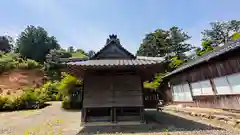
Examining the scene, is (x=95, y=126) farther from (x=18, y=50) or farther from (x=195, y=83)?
(x=18, y=50)

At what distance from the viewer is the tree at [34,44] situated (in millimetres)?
33062

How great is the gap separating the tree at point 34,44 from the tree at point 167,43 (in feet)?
81.2

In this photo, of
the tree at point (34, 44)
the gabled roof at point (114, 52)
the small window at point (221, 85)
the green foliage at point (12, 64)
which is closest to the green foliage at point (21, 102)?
the gabled roof at point (114, 52)

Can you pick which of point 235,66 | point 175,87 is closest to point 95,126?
point 235,66

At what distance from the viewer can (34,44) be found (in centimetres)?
3356

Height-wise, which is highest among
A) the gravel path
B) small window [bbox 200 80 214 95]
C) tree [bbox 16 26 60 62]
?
tree [bbox 16 26 60 62]

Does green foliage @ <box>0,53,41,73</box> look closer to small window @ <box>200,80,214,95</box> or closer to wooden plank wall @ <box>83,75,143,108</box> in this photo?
wooden plank wall @ <box>83,75,143,108</box>

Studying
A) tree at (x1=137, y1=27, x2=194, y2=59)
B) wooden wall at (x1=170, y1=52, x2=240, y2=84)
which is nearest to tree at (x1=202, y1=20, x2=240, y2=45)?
tree at (x1=137, y1=27, x2=194, y2=59)

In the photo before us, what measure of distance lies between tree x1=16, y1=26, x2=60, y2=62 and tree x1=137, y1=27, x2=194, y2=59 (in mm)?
24752

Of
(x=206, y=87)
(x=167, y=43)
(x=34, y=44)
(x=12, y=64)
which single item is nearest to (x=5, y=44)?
(x=34, y=44)

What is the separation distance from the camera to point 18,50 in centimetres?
3522

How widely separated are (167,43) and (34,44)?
30.5m

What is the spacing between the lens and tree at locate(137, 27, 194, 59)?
38.9m

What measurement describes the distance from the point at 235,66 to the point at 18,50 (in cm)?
3965
